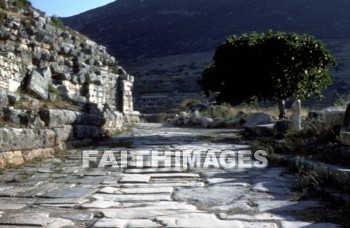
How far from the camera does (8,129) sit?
5.74 metres

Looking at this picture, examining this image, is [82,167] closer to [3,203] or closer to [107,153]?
[107,153]

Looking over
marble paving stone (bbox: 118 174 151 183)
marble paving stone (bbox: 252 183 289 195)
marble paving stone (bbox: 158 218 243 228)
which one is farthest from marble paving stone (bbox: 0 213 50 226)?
marble paving stone (bbox: 252 183 289 195)

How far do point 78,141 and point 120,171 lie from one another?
2980 millimetres

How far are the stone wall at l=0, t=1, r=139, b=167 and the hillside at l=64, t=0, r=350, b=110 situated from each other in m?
22.5

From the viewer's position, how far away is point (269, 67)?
10508 mm

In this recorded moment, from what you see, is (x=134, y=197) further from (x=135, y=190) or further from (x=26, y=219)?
(x=26, y=219)

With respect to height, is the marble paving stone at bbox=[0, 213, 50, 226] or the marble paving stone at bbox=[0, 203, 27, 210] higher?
the marble paving stone at bbox=[0, 203, 27, 210]

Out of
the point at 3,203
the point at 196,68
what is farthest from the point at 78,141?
the point at 196,68

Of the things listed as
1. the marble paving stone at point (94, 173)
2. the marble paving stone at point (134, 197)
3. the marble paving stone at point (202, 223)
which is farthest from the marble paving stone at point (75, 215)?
the marble paving stone at point (94, 173)

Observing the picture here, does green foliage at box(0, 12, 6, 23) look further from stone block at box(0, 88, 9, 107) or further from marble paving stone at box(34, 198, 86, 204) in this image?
marble paving stone at box(34, 198, 86, 204)

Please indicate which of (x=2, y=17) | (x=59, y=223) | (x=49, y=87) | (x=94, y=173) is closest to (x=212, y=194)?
(x=59, y=223)

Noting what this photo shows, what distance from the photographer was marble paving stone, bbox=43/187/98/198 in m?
4.08

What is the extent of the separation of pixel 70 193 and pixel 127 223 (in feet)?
4.13

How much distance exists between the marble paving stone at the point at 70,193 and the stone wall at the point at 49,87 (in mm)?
1614
